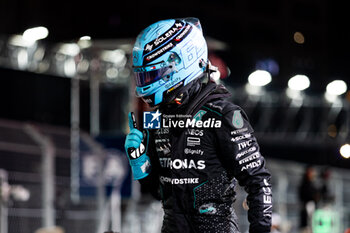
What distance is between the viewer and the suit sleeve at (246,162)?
386 cm

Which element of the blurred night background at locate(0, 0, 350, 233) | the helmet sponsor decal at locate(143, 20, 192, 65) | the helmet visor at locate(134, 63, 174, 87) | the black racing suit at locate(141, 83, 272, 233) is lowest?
the black racing suit at locate(141, 83, 272, 233)

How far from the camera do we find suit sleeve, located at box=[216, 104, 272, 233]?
3855mm

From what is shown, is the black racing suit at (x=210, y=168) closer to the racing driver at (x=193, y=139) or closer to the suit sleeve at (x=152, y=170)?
the racing driver at (x=193, y=139)

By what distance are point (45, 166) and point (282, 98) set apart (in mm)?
18025

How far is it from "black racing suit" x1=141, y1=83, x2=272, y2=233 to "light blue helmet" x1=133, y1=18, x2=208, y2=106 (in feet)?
0.43

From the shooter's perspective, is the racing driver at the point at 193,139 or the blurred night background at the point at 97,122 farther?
the blurred night background at the point at 97,122

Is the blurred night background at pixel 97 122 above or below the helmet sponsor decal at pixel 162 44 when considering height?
above

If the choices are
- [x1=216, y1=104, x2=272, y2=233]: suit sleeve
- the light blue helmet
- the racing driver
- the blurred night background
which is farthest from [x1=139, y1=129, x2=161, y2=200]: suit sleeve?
the blurred night background

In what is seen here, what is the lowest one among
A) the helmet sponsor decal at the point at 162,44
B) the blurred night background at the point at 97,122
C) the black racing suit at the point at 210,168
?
the black racing suit at the point at 210,168

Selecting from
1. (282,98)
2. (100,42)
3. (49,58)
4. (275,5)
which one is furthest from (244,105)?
(275,5)

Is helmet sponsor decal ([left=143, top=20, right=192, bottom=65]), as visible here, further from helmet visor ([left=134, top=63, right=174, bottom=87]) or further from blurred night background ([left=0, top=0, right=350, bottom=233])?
blurred night background ([left=0, top=0, right=350, bottom=233])

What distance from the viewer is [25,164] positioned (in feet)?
31.7

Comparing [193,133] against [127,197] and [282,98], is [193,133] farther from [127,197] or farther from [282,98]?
[282,98]

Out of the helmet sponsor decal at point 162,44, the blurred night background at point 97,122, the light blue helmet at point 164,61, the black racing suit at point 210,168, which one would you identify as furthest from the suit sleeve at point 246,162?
the blurred night background at point 97,122
